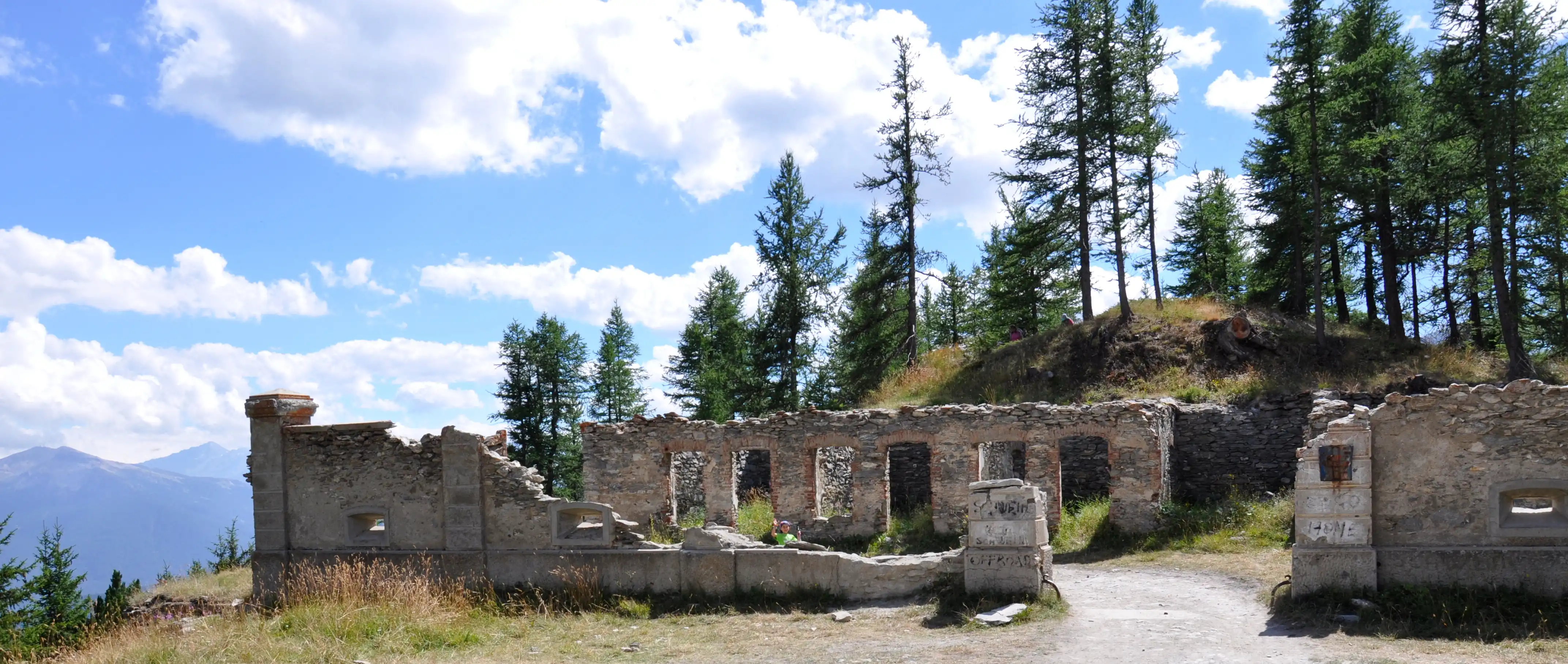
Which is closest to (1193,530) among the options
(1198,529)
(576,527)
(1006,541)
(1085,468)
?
(1198,529)

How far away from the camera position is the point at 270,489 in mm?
14781

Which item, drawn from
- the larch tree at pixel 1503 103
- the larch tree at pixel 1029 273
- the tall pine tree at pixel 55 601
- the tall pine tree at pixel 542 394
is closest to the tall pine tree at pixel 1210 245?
the larch tree at pixel 1029 273

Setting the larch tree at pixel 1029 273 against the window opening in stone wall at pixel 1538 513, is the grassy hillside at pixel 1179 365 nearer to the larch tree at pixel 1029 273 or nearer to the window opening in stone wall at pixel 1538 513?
the larch tree at pixel 1029 273

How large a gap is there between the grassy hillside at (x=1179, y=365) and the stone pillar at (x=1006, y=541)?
10.9 m

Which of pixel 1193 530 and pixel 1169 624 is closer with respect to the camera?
pixel 1169 624

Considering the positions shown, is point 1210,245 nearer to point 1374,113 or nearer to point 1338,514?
point 1374,113

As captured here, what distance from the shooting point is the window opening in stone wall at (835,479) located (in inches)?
875

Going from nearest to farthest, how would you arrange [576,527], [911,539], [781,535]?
[576,527], [781,535], [911,539]

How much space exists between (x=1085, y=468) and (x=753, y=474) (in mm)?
7768

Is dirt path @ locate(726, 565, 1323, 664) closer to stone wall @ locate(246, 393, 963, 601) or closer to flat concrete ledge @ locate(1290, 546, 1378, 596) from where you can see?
flat concrete ledge @ locate(1290, 546, 1378, 596)

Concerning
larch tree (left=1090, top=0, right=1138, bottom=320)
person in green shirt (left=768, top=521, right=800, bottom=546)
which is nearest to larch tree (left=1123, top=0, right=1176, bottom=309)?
larch tree (left=1090, top=0, right=1138, bottom=320)

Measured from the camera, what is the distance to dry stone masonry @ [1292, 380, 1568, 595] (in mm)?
10453

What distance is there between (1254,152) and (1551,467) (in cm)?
2234

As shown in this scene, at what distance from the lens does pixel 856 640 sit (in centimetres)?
1035
